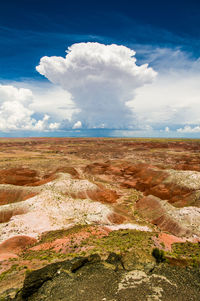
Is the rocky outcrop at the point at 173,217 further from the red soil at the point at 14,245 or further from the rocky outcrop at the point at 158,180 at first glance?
the red soil at the point at 14,245

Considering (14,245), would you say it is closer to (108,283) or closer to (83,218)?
(83,218)

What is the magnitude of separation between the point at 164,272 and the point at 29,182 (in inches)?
2056

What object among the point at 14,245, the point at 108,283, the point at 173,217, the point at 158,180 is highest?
the point at 108,283

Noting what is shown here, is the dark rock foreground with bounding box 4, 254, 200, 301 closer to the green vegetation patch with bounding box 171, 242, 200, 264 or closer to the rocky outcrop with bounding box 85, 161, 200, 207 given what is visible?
the green vegetation patch with bounding box 171, 242, 200, 264

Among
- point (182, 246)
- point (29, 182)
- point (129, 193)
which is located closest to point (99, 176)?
point (129, 193)

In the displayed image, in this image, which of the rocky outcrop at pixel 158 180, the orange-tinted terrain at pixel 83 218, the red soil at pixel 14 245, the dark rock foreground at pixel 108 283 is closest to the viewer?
the dark rock foreground at pixel 108 283

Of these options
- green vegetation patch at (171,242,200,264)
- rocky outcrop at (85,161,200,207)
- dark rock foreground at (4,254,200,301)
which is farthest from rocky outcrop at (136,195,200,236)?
dark rock foreground at (4,254,200,301)

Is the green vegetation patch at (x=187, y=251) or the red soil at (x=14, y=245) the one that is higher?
the green vegetation patch at (x=187, y=251)

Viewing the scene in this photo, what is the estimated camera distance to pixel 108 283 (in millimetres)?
12875

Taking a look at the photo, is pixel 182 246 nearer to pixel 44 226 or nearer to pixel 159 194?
pixel 44 226

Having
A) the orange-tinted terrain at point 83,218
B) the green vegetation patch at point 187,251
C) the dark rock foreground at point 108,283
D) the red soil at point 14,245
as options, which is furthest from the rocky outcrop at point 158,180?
the red soil at point 14,245

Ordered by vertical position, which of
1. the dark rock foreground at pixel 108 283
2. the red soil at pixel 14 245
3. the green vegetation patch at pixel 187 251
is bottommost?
the red soil at pixel 14 245

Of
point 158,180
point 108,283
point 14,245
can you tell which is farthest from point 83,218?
point 158,180

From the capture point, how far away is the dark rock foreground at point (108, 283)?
11.8 m
